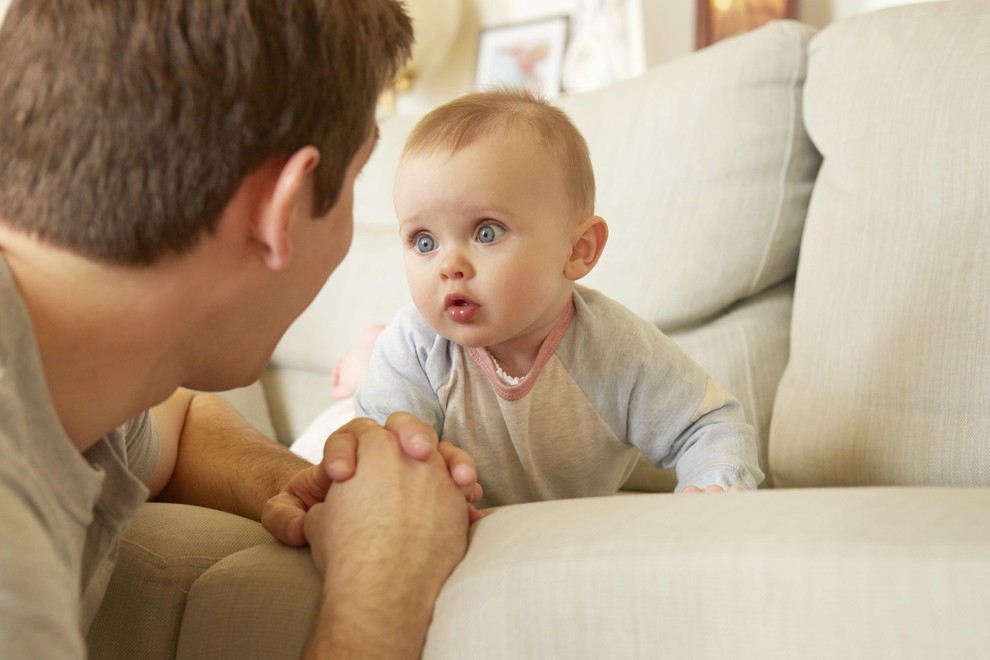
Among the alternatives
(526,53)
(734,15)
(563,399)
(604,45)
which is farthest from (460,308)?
(526,53)

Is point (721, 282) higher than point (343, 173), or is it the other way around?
point (343, 173)

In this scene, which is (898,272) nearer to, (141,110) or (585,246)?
(585,246)

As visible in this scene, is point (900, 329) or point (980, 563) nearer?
point (980, 563)

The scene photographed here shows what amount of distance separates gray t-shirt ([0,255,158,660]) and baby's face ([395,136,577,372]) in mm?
420

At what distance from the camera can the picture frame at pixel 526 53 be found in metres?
3.11

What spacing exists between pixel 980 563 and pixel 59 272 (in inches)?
25.2

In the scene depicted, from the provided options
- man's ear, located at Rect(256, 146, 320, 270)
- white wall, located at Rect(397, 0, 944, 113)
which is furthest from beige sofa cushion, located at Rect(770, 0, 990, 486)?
white wall, located at Rect(397, 0, 944, 113)

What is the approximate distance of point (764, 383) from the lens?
1.58 meters

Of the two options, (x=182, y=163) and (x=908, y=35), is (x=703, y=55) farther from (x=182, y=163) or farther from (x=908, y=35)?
(x=182, y=163)

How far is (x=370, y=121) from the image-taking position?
877 mm

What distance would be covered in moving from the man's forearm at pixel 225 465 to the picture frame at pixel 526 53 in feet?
6.13

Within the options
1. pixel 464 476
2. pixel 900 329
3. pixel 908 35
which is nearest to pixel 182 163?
pixel 464 476

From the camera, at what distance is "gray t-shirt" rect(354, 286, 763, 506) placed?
1.24m

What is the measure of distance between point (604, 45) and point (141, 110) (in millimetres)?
2381
